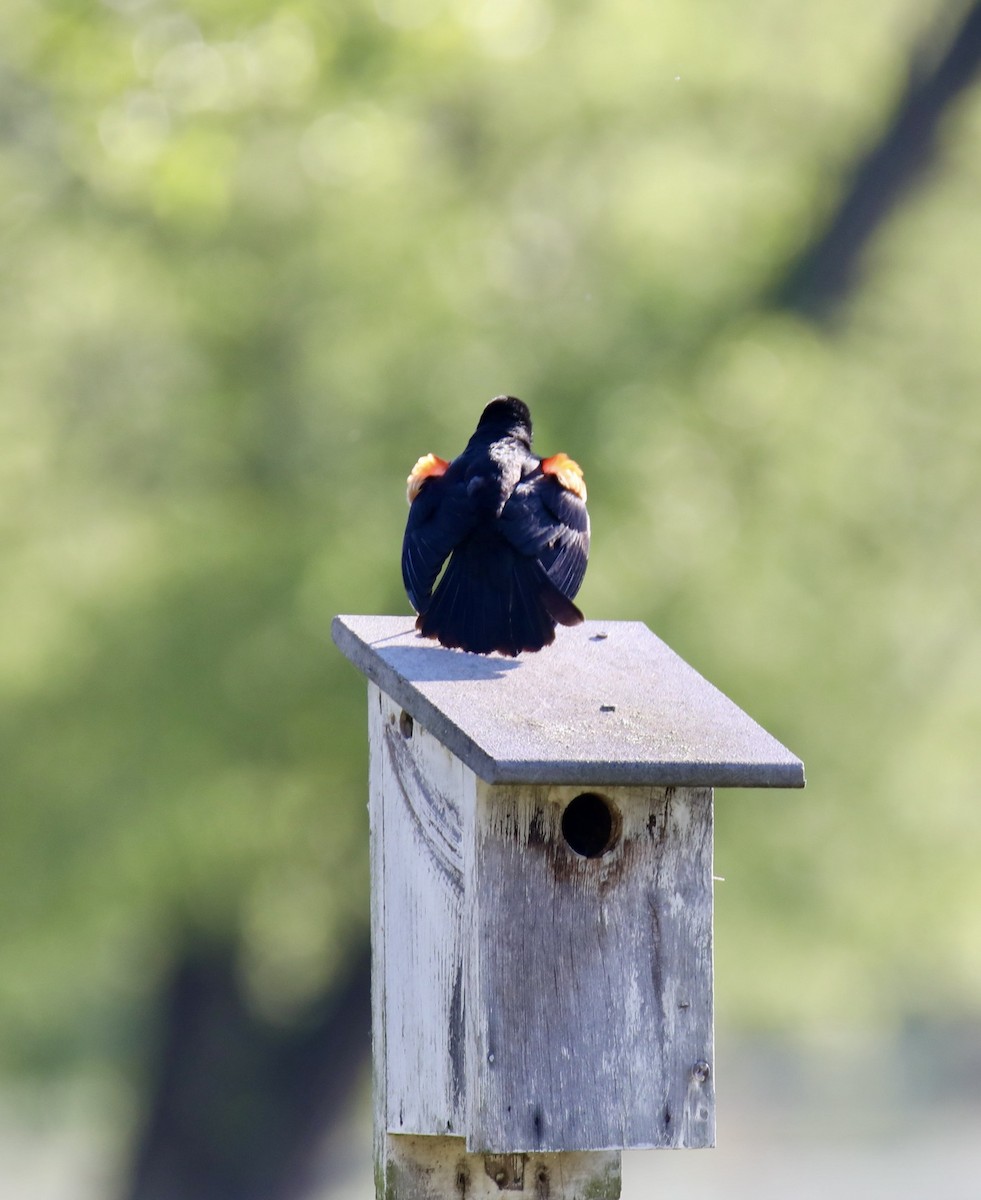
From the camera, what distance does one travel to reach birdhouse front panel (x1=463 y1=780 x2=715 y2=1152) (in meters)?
2.39

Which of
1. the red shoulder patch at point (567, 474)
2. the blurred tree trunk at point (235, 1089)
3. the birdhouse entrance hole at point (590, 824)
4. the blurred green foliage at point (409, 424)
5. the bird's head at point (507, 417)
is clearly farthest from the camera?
the blurred tree trunk at point (235, 1089)

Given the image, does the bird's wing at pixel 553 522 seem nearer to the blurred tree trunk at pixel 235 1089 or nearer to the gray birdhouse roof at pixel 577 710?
the gray birdhouse roof at pixel 577 710

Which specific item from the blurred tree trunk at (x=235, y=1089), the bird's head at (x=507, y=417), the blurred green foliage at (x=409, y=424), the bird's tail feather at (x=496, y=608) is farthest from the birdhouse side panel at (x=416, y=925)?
the blurred tree trunk at (x=235, y=1089)

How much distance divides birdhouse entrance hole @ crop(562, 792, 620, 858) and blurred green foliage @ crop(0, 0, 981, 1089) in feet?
12.4

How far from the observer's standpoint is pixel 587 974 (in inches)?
96.3

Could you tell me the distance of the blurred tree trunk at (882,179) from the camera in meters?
7.32

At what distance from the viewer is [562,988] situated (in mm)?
2426

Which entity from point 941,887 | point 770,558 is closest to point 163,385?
point 770,558

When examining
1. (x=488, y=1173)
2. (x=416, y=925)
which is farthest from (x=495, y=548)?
(x=488, y=1173)

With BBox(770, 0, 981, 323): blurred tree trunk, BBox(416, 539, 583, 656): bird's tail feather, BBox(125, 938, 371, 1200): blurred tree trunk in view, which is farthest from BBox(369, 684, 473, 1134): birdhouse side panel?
BBox(125, 938, 371, 1200): blurred tree trunk

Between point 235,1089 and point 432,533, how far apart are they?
553cm

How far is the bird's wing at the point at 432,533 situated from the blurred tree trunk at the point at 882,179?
4.46 metres

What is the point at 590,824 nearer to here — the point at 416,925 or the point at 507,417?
the point at 416,925

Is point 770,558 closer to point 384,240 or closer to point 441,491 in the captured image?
point 384,240
